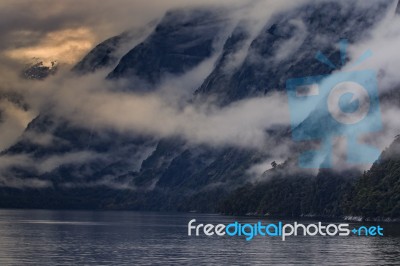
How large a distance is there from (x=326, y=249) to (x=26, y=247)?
70433 millimetres

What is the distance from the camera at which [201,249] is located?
630 ft

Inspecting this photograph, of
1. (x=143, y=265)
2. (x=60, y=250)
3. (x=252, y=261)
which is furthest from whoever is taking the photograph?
(x=60, y=250)

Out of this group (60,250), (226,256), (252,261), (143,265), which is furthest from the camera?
(60,250)

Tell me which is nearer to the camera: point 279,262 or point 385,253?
point 279,262

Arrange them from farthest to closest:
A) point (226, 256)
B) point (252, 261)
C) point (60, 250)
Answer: point (60, 250), point (226, 256), point (252, 261)

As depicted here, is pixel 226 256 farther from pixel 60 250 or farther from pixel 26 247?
pixel 26 247

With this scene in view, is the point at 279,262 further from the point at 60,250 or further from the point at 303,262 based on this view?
the point at 60,250

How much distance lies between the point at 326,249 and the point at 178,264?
50912 mm

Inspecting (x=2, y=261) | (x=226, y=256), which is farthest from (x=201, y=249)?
(x=2, y=261)

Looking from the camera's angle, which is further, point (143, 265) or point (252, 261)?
point (252, 261)

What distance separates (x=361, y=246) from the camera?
19900 cm

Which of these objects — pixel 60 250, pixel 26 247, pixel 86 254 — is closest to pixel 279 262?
pixel 86 254

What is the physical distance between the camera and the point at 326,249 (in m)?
191

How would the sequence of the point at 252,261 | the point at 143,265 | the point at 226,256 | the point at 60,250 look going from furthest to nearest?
the point at 60,250
the point at 226,256
the point at 252,261
the point at 143,265
